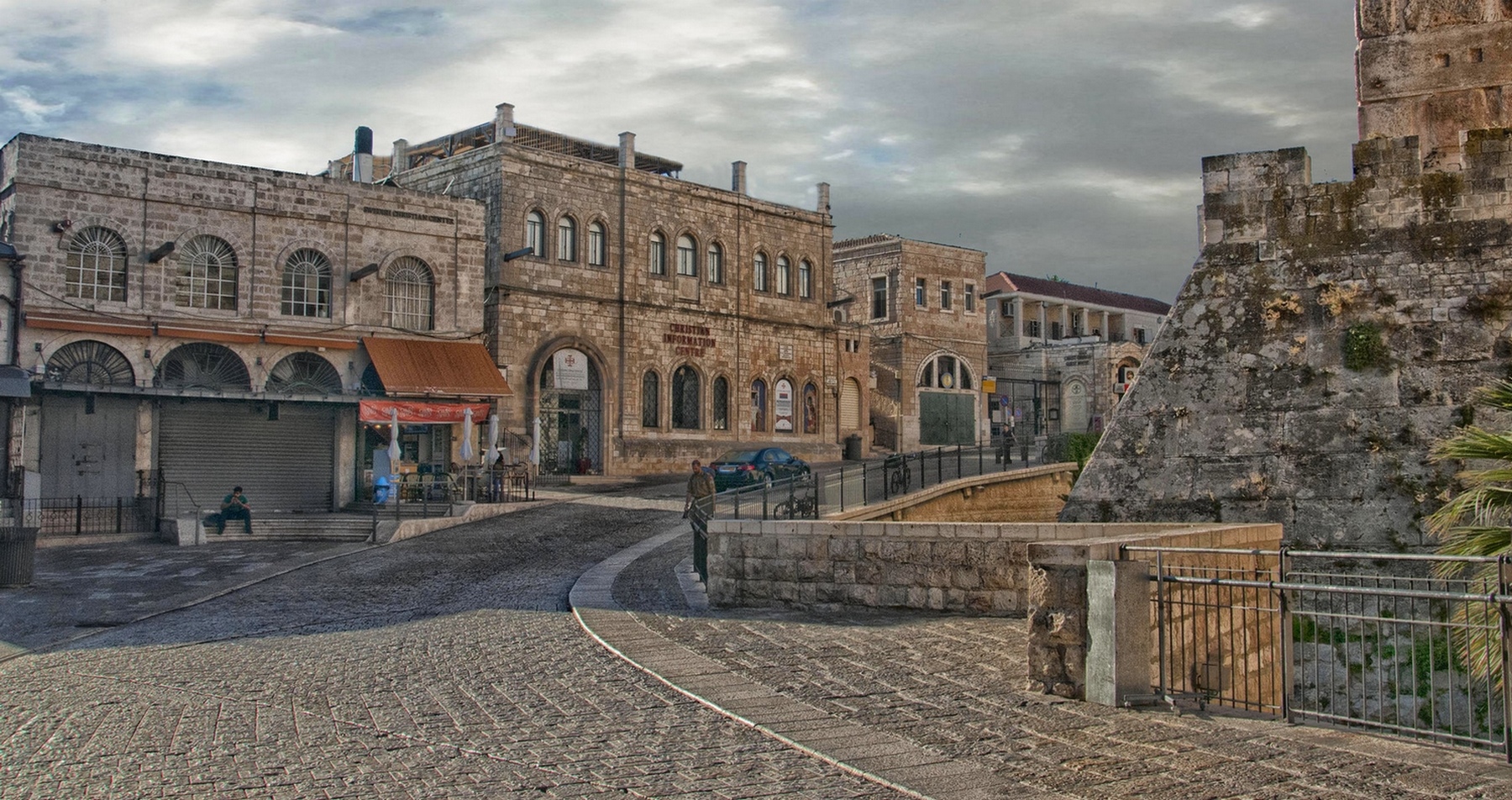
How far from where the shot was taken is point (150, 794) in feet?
20.2

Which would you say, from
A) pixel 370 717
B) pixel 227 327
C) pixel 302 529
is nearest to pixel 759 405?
pixel 227 327

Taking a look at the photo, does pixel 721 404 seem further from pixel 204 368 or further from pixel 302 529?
pixel 302 529

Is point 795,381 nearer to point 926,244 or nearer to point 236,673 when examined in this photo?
point 926,244

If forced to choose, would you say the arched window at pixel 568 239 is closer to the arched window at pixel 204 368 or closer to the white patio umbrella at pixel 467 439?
the white patio umbrella at pixel 467 439

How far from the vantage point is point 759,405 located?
37.8 metres

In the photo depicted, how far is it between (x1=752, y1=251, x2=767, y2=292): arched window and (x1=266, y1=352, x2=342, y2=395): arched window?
45.7ft

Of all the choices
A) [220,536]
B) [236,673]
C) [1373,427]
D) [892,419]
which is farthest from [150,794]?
[892,419]

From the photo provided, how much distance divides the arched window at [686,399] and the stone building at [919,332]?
31.8ft

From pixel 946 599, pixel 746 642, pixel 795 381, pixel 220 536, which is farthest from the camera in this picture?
pixel 795 381

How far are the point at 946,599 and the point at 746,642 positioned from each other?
229 centimetres

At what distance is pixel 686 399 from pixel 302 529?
14238 mm

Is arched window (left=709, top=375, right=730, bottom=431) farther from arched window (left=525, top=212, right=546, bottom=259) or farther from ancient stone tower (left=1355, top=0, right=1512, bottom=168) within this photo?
ancient stone tower (left=1355, top=0, right=1512, bottom=168)

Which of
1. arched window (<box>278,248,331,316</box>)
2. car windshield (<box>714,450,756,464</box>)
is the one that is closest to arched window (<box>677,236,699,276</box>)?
car windshield (<box>714,450,756,464</box>)

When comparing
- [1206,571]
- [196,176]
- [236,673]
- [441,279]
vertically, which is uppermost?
[196,176]
